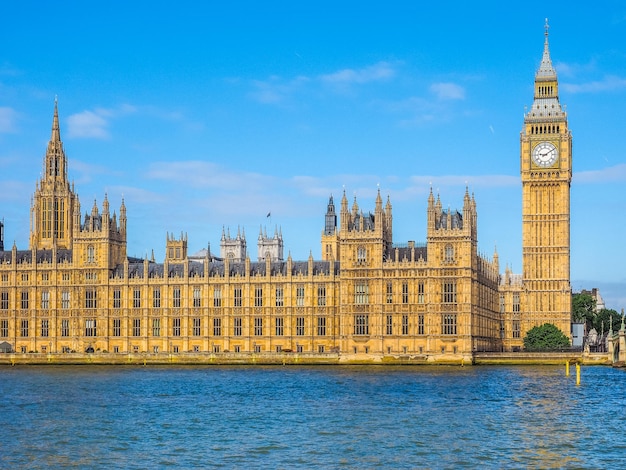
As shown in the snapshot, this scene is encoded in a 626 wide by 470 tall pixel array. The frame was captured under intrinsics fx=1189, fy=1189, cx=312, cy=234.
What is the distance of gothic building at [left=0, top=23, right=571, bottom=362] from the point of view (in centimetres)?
13725

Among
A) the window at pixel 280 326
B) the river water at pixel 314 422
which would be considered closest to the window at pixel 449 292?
the window at pixel 280 326

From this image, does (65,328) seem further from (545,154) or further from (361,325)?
(545,154)

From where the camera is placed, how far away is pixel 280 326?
145125mm

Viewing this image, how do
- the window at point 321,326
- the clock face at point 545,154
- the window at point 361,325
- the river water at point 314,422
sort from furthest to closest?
1. the clock face at point 545,154
2. the window at point 321,326
3. the window at point 361,325
4. the river water at point 314,422

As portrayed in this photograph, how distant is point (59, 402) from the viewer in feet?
267

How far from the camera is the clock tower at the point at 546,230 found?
535 ft

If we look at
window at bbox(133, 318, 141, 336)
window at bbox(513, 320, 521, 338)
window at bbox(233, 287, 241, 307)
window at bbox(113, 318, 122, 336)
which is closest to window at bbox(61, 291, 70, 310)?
window at bbox(113, 318, 122, 336)

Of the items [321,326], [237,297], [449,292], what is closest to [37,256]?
[237,297]

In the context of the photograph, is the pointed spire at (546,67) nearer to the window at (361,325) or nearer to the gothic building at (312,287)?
the gothic building at (312,287)

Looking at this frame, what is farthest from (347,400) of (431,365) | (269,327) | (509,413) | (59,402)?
(269,327)

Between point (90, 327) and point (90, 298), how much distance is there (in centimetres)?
368

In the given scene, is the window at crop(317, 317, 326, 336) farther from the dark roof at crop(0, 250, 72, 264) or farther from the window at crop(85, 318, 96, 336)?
the dark roof at crop(0, 250, 72, 264)

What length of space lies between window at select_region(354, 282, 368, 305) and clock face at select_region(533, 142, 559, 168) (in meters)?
39.3

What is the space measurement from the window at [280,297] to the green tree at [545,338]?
31492 millimetres
